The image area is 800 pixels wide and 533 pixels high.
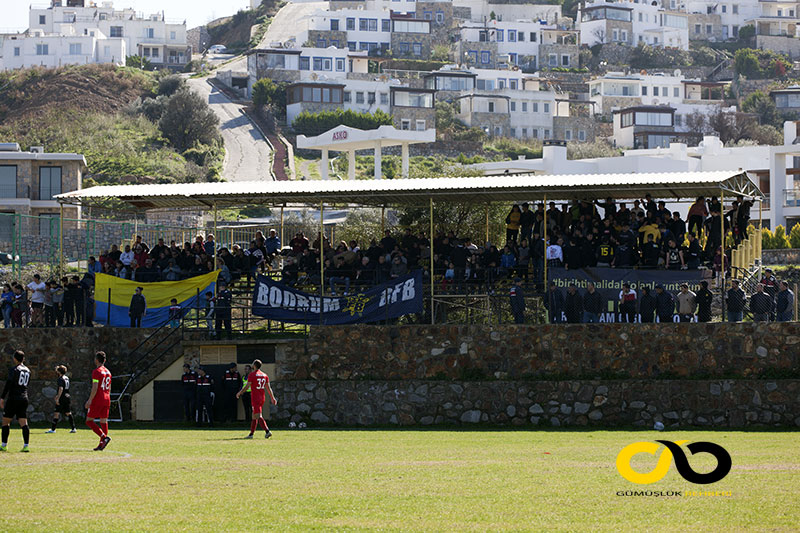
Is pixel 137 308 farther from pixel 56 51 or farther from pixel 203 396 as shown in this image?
pixel 56 51

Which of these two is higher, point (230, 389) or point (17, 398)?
point (17, 398)

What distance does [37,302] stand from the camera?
28.8m

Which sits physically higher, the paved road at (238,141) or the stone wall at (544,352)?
the paved road at (238,141)

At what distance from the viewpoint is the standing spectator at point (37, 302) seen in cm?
2869

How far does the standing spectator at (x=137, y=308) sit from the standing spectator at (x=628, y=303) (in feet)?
38.3

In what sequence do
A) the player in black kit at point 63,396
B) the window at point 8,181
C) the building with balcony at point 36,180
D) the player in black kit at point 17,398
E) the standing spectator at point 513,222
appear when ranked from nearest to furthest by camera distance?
Answer: the player in black kit at point 17,398, the player in black kit at point 63,396, the standing spectator at point 513,222, the building with balcony at point 36,180, the window at point 8,181

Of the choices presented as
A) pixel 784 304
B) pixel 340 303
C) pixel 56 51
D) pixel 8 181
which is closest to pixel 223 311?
pixel 340 303

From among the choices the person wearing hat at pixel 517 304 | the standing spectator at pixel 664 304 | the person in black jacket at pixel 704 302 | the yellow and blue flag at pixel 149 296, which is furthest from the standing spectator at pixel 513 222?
the yellow and blue flag at pixel 149 296

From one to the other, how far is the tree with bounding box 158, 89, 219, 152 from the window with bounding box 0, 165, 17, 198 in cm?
3476

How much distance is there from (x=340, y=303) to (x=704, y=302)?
8466 millimetres

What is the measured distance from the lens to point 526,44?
6161 inches

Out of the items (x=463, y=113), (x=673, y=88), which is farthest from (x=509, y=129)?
(x=673, y=88)

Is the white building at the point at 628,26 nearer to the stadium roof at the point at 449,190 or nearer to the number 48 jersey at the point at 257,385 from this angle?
the stadium roof at the point at 449,190

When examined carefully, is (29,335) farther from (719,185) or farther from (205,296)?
(719,185)
